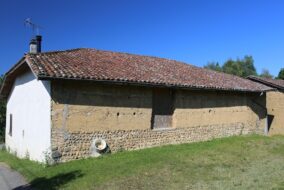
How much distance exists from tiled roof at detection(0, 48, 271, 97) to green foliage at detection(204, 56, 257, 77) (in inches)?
1762

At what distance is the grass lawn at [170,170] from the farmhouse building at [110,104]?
88 centimetres

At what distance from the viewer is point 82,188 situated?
9156 millimetres

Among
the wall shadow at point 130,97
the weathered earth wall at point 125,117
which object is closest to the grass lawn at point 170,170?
the weathered earth wall at point 125,117

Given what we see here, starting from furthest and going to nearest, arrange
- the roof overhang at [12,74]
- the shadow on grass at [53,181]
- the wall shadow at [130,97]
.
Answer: the roof overhang at [12,74], the wall shadow at [130,97], the shadow on grass at [53,181]

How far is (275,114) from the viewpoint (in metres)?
25.2

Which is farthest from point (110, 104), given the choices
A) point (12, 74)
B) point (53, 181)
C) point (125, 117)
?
point (12, 74)

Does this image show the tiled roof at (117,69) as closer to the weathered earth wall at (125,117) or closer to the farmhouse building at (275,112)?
the weathered earth wall at (125,117)

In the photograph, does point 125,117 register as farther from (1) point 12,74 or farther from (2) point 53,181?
(1) point 12,74

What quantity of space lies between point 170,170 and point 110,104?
4.09 metres

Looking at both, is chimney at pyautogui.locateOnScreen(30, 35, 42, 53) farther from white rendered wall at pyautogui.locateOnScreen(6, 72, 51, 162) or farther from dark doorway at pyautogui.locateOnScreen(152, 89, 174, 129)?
dark doorway at pyautogui.locateOnScreen(152, 89, 174, 129)

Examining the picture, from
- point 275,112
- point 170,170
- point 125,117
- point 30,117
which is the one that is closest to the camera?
point 170,170

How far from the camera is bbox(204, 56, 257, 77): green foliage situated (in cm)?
6511

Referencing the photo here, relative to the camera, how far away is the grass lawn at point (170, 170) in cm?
928

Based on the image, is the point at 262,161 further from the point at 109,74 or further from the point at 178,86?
the point at 109,74
